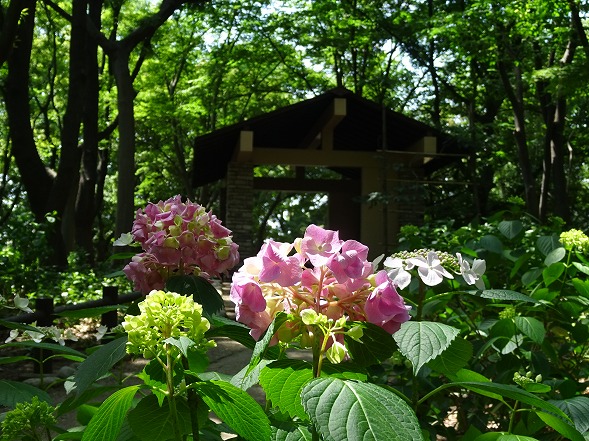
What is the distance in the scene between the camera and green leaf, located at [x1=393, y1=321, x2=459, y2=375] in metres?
1.37

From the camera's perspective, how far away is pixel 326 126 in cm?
1563

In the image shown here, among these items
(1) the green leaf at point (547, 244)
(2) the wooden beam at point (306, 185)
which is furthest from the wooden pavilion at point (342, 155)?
(1) the green leaf at point (547, 244)

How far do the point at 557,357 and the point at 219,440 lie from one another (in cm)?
202

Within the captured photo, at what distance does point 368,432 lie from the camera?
3.32ft

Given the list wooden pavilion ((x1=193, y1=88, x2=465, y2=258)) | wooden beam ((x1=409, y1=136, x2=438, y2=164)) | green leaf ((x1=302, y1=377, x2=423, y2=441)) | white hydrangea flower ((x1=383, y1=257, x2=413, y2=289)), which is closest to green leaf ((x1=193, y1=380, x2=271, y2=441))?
green leaf ((x1=302, y1=377, x2=423, y2=441))

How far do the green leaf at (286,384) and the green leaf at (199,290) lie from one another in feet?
1.80

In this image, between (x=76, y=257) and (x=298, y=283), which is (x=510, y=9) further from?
(x=298, y=283)

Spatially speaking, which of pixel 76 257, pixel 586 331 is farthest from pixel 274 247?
pixel 76 257

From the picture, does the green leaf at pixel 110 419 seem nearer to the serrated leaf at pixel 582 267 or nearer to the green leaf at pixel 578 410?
the green leaf at pixel 578 410

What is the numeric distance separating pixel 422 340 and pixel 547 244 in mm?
2268

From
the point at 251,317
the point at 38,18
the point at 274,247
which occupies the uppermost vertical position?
the point at 38,18

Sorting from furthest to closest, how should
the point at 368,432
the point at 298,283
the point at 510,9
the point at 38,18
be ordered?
the point at 38,18 < the point at 510,9 < the point at 298,283 < the point at 368,432

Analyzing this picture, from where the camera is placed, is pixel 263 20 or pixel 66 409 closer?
pixel 66 409

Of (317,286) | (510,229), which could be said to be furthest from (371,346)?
(510,229)
